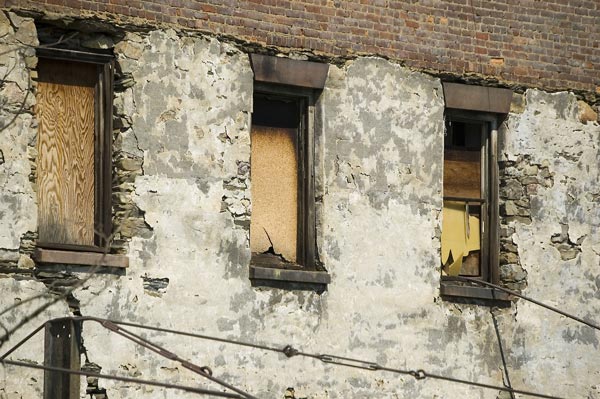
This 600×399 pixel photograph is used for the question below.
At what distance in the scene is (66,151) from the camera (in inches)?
507

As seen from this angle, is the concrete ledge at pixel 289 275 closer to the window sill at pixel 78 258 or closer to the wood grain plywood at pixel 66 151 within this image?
the window sill at pixel 78 258

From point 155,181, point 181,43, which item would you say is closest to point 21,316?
point 155,181

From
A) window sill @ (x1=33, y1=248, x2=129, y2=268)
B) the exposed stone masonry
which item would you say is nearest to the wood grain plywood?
window sill @ (x1=33, y1=248, x2=129, y2=268)

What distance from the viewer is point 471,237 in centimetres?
1513

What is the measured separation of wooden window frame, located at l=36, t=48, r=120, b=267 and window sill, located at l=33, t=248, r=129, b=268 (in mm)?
27

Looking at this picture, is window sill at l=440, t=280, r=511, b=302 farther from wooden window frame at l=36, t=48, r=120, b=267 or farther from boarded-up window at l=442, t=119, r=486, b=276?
wooden window frame at l=36, t=48, r=120, b=267

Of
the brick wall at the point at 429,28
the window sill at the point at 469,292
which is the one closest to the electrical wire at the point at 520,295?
the window sill at the point at 469,292

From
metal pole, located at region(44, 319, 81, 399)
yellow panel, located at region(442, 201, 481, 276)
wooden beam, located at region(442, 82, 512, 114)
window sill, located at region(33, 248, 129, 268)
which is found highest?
wooden beam, located at region(442, 82, 512, 114)

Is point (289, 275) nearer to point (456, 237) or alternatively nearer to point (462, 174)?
point (456, 237)

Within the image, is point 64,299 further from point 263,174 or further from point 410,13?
point 410,13

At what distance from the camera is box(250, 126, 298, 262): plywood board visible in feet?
45.5

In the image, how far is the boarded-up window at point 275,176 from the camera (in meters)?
13.9

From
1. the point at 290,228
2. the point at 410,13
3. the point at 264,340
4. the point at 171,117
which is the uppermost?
the point at 410,13

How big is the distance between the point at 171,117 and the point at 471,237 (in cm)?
355
